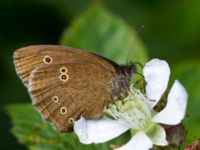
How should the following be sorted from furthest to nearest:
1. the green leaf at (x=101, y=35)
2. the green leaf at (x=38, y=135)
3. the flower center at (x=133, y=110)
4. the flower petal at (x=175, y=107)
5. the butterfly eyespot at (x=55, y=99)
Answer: the green leaf at (x=101, y=35)
the green leaf at (x=38, y=135)
the butterfly eyespot at (x=55, y=99)
the flower center at (x=133, y=110)
the flower petal at (x=175, y=107)

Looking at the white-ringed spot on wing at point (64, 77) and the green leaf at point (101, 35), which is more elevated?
the green leaf at point (101, 35)

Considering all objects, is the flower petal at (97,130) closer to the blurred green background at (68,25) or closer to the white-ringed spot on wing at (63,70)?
the white-ringed spot on wing at (63,70)

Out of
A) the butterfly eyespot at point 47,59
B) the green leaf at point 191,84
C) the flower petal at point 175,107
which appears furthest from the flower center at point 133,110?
the green leaf at point 191,84

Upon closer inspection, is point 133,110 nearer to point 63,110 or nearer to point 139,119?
point 139,119

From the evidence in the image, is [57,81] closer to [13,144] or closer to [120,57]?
[120,57]

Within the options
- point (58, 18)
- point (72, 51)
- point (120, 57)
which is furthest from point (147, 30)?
point (72, 51)

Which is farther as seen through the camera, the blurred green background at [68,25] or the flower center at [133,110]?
the blurred green background at [68,25]

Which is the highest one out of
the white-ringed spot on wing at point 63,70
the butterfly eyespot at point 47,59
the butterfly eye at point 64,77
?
the butterfly eyespot at point 47,59
